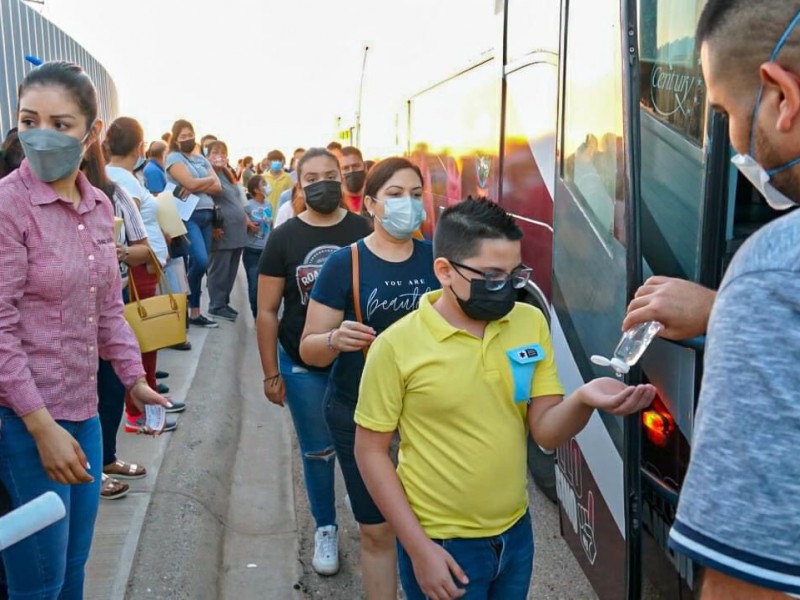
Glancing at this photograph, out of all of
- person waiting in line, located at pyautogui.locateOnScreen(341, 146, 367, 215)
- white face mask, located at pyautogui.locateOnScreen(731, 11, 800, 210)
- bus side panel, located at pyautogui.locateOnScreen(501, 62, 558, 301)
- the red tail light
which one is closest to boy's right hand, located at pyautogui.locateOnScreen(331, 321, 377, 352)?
the red tail light

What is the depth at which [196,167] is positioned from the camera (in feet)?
25.4

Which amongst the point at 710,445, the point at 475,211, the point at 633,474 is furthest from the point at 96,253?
the point at 710,445

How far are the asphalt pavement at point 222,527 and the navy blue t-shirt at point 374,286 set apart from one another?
1.32 meters

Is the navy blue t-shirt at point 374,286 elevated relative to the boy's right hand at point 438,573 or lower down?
elevated

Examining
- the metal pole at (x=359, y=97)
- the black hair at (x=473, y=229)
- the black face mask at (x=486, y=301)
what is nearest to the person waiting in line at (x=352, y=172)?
the black hair at (x=473, y=229)

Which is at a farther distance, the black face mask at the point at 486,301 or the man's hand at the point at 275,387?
the man's hand at the point at 275,387

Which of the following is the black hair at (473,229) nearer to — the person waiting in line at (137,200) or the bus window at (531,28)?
the bus window at (531,28)

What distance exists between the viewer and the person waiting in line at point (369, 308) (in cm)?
306

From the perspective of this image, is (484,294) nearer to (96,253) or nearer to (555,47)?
(96,253)

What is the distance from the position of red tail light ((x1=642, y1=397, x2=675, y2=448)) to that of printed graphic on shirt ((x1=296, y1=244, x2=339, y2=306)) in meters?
1.66

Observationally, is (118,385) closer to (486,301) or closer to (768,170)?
(486,301)

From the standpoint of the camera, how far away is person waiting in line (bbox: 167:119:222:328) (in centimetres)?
757

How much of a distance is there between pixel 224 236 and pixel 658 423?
6.91 metres

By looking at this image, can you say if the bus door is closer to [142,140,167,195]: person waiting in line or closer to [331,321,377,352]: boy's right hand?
[331,321,377,352]: boy's right hand
